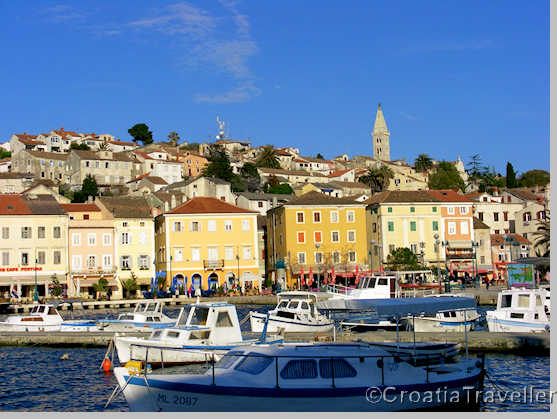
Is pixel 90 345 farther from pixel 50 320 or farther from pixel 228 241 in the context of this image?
pixel 228 241

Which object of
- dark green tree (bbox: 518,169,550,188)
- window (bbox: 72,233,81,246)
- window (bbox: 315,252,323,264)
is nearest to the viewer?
window (bbox: 72,233,81,246)

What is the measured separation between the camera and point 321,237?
79438 millimetres

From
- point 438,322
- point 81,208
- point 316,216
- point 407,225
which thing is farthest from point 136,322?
point 407,225

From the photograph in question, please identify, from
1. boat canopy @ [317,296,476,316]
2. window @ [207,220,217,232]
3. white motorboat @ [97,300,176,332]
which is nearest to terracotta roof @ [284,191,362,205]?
window @ [207,220,217,232]

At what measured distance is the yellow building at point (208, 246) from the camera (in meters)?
75.4

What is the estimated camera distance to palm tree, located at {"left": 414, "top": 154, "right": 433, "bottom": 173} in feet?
580

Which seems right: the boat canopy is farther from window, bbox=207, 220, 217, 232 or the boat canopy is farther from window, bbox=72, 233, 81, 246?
window, bbox=72, 233, 81, 246

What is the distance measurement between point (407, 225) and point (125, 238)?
32382 mm

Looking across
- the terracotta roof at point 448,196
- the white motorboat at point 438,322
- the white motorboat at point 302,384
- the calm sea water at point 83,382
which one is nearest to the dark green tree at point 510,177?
the terracotta roof at point 448,196

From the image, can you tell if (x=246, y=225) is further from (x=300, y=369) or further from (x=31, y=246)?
(x=300, y=369)

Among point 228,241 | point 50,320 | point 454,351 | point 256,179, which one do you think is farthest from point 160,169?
point 454,351

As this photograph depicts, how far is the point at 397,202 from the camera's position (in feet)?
265

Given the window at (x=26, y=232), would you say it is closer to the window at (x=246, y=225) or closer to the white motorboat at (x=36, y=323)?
the window at (x=246, y=225)

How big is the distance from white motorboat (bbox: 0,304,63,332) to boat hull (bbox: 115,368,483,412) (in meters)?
24.8
